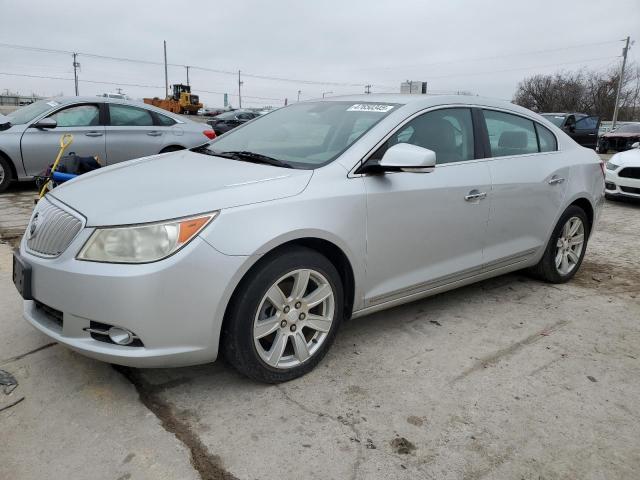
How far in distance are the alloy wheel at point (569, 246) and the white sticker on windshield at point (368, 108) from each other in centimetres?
201

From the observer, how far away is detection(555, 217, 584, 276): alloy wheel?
4.29 m

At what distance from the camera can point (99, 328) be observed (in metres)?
2.28

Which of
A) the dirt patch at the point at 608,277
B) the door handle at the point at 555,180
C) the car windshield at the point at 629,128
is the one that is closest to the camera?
the door handle at the point at 555,180

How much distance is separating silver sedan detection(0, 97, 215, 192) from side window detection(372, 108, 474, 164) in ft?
16.5

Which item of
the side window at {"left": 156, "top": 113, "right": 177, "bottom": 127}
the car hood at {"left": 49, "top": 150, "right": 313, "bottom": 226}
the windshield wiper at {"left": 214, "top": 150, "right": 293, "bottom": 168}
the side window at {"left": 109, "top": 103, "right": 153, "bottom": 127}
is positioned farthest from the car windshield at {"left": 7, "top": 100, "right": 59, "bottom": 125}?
the windshield wiper at {"left": 214, "top": 150, "right": 293, "bottom": 168}

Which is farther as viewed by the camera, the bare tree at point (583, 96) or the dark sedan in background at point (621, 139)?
the bare tree at point (583, 96)

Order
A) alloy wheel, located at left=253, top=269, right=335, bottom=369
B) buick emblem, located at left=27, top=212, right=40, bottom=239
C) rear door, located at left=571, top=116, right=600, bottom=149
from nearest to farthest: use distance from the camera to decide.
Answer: alloy wheel, located at left=253, top=269, right=335, bottom=369 → buick emblem, located at left=27, top=212, right=40, bottom=239 → rear door, located at left=571, top=116, right=600, bottom=149

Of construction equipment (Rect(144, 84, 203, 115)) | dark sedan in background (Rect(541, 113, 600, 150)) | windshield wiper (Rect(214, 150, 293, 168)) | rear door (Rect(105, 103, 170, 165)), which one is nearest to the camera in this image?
windshield wiper (Rect(214, 150, 293, 168))

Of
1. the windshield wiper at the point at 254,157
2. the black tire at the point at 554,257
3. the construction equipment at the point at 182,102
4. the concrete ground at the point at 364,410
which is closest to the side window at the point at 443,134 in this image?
the windshield wiper at the point at 254,157

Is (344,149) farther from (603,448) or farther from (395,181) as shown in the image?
(603,448)

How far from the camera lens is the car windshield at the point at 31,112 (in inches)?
285

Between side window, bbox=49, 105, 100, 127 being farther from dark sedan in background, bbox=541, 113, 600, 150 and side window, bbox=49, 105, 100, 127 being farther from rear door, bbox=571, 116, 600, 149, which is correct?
rear door, bbox=571, 116, 600, 149

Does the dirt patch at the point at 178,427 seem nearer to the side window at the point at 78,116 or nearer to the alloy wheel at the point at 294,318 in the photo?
Answer: the alloy wheel at the point at 294,318

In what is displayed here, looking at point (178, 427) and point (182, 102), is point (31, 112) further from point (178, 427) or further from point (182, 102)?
point (182, 102)
